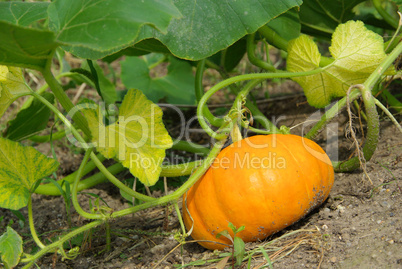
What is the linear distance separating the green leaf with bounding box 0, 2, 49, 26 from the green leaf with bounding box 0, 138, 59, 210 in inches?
14.5

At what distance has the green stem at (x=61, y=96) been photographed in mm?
1206

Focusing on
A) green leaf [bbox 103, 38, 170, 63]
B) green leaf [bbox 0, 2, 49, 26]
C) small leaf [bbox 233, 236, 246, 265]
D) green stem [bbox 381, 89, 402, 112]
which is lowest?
small leaf [bbox 233, 236, 246, 265]

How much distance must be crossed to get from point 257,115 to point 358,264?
0.77 metres

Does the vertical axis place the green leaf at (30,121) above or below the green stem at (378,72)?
below

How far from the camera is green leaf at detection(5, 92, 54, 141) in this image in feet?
5.84

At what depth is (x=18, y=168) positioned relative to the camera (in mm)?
1304

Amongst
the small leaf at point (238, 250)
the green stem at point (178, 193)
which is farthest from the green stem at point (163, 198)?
the small leaf at point (238, 250)

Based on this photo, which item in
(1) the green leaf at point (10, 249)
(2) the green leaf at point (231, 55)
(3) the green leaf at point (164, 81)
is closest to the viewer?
(1) the green leaf at point (10, 249)

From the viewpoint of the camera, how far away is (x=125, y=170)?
200 cm

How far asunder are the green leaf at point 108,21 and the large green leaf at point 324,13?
1004 mm

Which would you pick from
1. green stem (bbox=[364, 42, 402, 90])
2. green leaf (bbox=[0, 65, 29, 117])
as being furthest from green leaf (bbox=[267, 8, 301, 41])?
green leaf (bbox=[0, 65, 29, 117])

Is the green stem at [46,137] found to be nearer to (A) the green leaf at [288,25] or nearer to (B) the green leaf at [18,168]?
(B) the green leaf at [18,168]

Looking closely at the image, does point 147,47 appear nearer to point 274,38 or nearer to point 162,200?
point 274,38

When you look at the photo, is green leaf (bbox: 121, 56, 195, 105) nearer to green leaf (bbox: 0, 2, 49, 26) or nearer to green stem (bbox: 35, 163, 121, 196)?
green stem (bbox: 35, 163, 121, 196)
